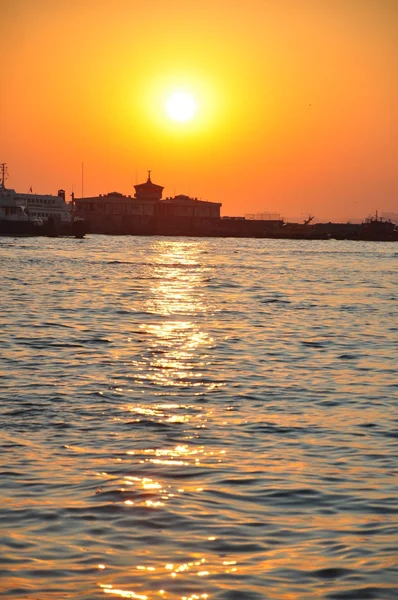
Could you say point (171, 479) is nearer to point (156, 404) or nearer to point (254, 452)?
point (254, 452)

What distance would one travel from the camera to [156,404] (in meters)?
15.1

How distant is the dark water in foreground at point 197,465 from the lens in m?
7.83

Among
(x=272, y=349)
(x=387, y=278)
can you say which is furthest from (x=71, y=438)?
→ (x=387, y=278)

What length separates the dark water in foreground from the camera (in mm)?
7828

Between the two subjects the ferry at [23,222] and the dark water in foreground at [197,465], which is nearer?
the dark water in foreground at [197,465]

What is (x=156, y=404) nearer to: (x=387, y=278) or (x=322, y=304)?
(x=322, y=304)

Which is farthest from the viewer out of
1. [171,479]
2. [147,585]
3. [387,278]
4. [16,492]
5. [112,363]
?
[387,278]

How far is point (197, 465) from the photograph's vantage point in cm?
1120

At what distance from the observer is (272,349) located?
23.3 metres

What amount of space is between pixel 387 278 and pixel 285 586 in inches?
2271

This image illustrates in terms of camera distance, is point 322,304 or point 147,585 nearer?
point 147,585

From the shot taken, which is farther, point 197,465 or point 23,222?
point 23,222

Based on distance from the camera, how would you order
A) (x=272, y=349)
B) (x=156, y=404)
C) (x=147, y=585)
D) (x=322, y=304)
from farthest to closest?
(x=322, y=304), (x=272, y=349), (x=156, y=404), (x=147, y=585)

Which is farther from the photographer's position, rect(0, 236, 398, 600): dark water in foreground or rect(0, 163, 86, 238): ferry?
rect(0, 163, 86, 238): ferry
